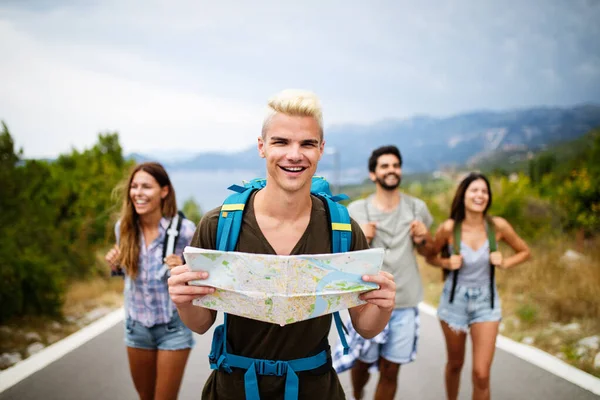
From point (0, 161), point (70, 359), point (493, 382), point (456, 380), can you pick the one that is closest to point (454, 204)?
point (456, 380)

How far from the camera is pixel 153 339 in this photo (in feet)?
11.4

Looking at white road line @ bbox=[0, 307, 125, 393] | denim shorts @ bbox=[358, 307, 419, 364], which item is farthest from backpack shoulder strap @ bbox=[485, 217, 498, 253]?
white road line @ bbox=[0, 307, 125, 393]

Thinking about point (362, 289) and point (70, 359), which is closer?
point (362, 289)

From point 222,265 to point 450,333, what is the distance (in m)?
2.94

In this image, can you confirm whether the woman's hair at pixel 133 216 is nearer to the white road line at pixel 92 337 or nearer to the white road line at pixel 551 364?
the white road line at pixel 92 337

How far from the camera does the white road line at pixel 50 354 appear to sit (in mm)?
4913

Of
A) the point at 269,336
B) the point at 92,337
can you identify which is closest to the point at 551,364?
the point at 269,336

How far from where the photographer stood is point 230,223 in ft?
6.70

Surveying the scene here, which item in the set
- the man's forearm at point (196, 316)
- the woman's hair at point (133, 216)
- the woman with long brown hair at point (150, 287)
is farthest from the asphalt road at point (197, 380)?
the man's forearm at point (196, 316)

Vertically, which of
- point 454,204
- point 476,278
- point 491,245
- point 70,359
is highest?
point 454,204

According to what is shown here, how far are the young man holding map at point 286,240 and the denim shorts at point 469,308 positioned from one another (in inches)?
86.3

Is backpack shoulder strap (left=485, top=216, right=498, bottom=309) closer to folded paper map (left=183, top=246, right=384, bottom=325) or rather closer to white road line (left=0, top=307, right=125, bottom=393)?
folded paper map (left=183, top=246, right=384, bottom=325)

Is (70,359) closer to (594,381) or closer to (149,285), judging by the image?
(149,285)

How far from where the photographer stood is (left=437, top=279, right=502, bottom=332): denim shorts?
3984 mm
